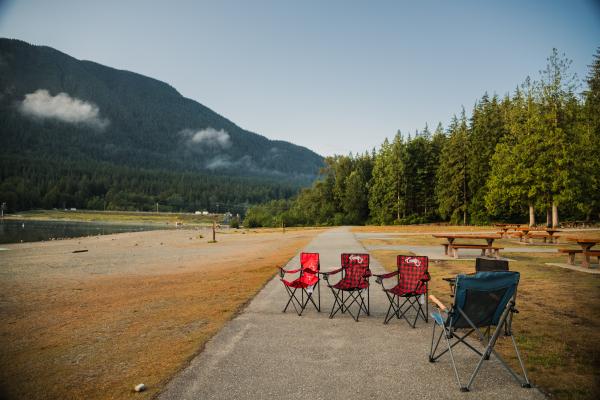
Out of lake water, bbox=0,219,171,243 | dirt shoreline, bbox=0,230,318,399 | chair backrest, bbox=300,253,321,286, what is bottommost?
lake water, bbox=0,219,171,243

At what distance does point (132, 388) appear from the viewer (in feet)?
14.0

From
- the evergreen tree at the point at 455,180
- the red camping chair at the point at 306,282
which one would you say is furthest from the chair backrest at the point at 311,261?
the evergreen tree at the point at 455,180

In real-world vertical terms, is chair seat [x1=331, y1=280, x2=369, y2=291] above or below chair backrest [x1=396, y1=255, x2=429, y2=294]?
below

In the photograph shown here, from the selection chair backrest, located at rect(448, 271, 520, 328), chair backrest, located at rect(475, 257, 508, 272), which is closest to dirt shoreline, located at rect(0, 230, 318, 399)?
chair backrest, located at rect(448, 271, 520, 328)

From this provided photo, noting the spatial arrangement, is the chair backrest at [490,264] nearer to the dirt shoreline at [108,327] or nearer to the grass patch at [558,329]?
the grass patch at [558,329]

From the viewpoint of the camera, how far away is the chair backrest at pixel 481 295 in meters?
4.62

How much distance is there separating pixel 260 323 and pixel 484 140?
5209 centimetres

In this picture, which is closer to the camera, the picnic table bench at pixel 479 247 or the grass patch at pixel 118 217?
the picnic table bench at pixel 479 247

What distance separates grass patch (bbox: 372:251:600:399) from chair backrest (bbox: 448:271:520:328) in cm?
81

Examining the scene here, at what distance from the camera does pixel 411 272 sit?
706 cm

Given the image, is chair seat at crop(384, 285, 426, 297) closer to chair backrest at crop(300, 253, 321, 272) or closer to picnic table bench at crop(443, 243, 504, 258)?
chair backrest at crop(300, 253, 321, 272)

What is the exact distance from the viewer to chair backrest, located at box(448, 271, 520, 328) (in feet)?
15.2

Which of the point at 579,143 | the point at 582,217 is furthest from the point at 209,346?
the point at 582,217

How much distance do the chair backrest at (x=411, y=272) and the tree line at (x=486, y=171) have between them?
101ft
